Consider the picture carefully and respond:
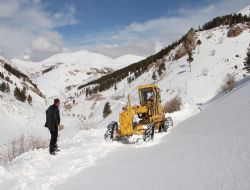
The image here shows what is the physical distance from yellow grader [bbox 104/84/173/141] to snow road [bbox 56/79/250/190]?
7.75 ft

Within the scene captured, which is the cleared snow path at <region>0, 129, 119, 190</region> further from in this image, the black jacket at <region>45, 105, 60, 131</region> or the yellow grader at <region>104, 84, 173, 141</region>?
the yellow grader at <region>104, 84, 173, 141</region>

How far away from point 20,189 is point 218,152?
5.05 meters

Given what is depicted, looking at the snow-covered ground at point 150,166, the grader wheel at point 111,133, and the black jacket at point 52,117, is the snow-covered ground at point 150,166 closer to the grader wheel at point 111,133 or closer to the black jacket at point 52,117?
the black jacket at point 52,117

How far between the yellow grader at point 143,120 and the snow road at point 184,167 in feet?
7.75

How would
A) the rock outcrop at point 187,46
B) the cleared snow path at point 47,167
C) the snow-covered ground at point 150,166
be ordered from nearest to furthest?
the snow-covered ground at point 150,166, the cleared snow path at point 47,167, the rock outcrop at point 187,46

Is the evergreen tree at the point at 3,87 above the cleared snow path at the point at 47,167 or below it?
above

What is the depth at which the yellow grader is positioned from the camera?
15320 mm

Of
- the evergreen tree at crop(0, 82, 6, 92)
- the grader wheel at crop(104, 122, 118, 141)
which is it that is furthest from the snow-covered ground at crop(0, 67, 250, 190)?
the evergreen tree at crop(0, 82, 6, 92)

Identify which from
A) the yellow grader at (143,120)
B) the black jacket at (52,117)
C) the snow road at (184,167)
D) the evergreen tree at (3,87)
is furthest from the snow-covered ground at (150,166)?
the evergreen tree at (3,87)

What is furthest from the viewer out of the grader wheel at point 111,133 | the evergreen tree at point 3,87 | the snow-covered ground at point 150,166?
the evergreen tree at point 3,87

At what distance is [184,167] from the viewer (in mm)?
8883

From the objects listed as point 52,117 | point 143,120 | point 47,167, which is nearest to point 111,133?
point 143,120

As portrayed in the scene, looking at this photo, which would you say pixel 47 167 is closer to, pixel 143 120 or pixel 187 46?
pixel 143 120

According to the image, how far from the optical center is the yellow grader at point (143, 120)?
1532 cm
